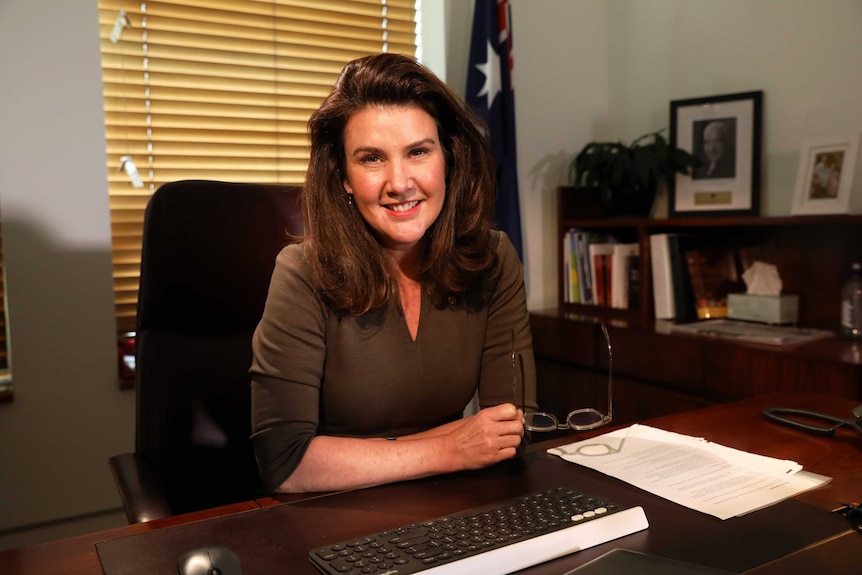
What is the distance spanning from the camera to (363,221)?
1360 mm

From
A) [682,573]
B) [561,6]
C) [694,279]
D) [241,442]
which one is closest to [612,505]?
[682,573]

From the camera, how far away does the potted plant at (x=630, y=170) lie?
2514mm

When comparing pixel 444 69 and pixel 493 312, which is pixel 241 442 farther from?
pixel 444 69

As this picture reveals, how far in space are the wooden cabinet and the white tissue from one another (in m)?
0.06

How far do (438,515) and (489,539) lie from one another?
132 mm

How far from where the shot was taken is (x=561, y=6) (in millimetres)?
2879

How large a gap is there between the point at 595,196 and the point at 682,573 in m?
2.39

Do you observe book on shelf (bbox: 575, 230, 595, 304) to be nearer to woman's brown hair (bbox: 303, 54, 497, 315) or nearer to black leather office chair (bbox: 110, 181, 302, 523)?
woman's brown hair (bbox: 303, 54, 497, 315)

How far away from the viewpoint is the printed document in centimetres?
94

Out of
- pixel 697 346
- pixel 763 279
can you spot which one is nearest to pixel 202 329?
pixel 697 346

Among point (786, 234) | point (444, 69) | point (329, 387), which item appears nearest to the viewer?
point (329, 387)

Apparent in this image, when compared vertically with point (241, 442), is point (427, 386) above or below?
above

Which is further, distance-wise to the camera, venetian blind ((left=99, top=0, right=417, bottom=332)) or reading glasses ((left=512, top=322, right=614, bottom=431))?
venetian blind ((left=99, top=0, right=417, bottom=332))

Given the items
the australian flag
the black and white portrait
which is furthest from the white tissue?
the australian flag
